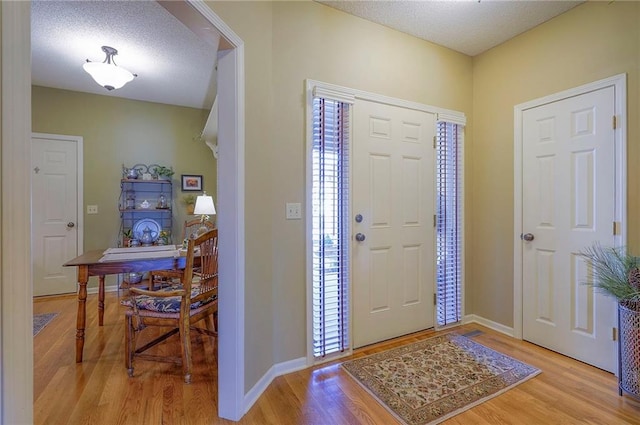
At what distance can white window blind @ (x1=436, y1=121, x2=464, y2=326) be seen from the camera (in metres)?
2.82

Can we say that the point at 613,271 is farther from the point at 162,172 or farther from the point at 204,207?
the point at 162,172

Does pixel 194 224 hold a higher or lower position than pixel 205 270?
higher

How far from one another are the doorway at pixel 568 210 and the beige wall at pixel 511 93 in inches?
2.8

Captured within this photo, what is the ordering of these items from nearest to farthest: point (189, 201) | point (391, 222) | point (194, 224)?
point (391, 222), point (194, 224), point (189, 201)

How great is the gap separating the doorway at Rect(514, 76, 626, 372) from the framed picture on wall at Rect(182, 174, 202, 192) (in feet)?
13.6

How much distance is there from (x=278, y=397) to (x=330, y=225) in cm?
117

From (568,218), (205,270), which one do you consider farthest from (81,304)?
(568,218)

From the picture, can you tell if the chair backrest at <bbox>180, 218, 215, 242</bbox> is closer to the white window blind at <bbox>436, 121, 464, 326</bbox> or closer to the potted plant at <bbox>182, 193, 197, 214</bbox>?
the potted plant at <bbox>182, 193, 197, 214</bbox>

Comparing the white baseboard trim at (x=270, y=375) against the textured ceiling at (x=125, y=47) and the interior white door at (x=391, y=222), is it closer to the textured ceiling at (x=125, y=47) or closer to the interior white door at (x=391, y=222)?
the interior white door at (x=391, y=222)

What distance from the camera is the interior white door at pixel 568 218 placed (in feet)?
6.91

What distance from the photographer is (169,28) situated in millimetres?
2557

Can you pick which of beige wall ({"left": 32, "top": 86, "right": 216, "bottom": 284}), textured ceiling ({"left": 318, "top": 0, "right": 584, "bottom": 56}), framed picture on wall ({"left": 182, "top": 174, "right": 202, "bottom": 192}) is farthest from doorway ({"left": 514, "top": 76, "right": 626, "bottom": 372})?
beige wall ({"left": 32, "top": 86, "right": 216, "bottom": 284})

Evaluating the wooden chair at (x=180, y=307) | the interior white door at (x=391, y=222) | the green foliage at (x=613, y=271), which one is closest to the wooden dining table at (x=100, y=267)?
the wooden chair at (x=180, y=307)

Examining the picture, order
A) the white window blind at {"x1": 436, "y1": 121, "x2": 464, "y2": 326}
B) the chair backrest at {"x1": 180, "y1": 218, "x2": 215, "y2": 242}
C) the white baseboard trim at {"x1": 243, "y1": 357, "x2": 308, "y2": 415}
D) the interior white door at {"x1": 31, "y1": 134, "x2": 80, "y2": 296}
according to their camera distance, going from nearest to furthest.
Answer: the white baseboard trim at {"x1": 243, "y1": 357, "x2": 308, "y2": 415} < the white window blind at {"x1": 436, "y1": 121, "x2": 464, "y2": 326} < the chair backrest at {"x1": 180, "y1": 218, "x2": 215, "y2": 242} < the interior white door at {"x1": 31, "y1": 134, "x2": 80, "y2": 296}
